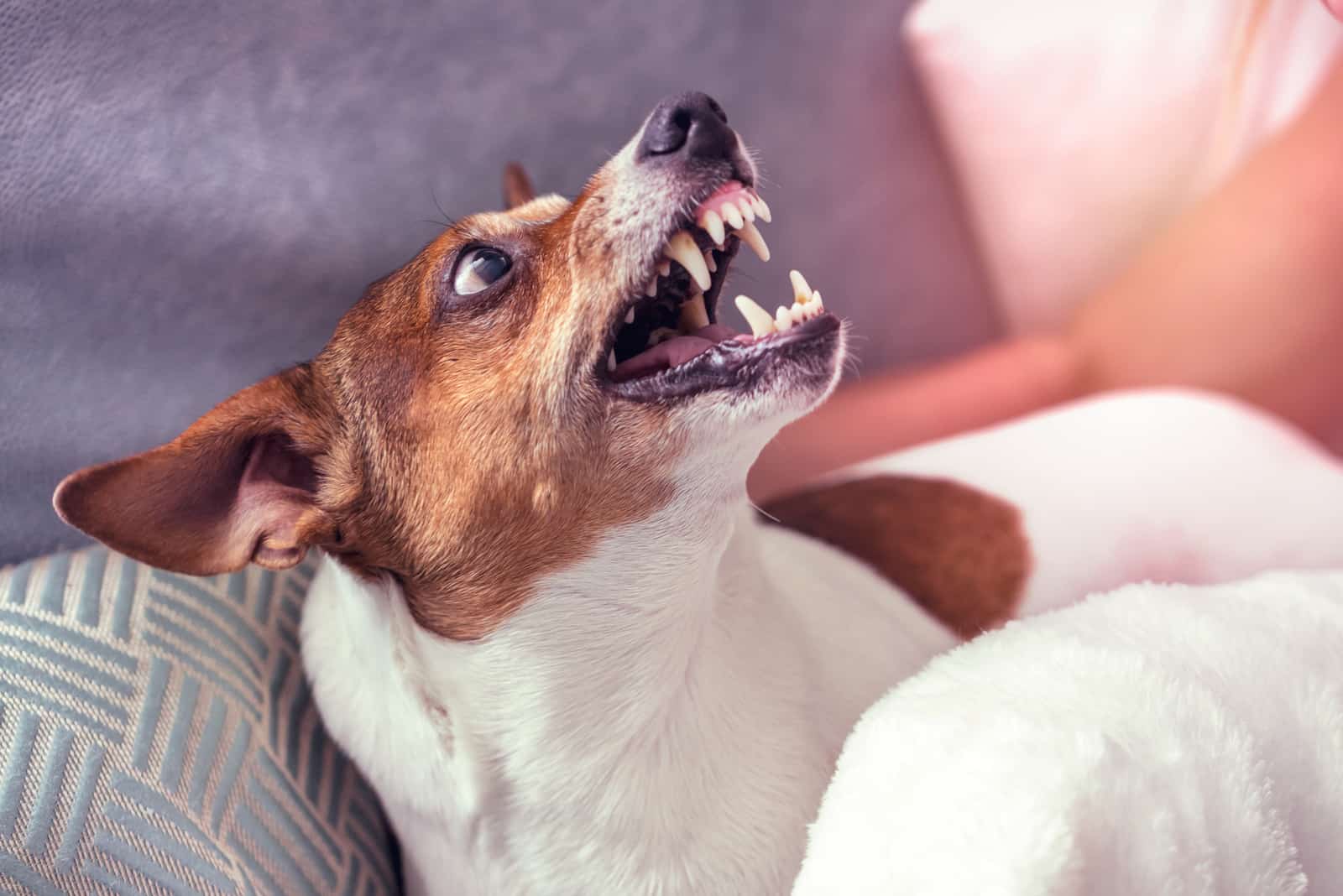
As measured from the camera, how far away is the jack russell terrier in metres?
0.90

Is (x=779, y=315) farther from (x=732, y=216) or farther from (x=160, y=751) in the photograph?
(x=160, y=751)

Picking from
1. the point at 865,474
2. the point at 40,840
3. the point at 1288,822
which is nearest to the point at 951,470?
the point at 865,474

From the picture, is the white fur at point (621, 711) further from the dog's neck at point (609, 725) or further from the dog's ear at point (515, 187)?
the dog's ear at point (515, 187)

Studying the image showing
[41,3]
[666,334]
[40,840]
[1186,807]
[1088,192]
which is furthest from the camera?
[1088,192]

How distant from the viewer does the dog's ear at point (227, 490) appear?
881 mm

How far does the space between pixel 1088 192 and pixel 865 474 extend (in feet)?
1.97

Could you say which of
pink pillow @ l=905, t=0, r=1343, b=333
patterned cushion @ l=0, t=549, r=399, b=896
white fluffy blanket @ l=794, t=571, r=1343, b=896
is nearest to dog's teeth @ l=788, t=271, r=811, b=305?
white fluffy blanket @ l=794, t=571, r=1343, b=896

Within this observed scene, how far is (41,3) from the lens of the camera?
115cm

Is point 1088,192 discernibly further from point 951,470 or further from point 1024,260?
point 951,470

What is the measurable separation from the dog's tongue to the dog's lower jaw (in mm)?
134

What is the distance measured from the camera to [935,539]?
4.68ft

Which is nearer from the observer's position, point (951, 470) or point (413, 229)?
point (413, 229)

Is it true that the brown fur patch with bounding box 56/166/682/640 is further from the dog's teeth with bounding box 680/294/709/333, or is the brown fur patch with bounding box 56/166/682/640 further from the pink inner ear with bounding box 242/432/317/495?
the dog's teeth with bounding box 680/294/709/333

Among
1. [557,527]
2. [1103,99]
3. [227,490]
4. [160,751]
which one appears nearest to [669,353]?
[557,527]
